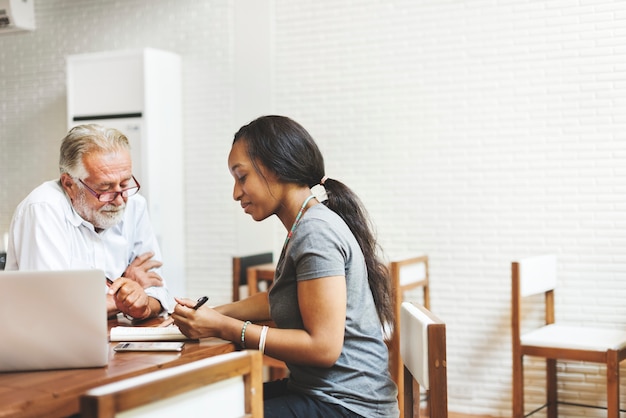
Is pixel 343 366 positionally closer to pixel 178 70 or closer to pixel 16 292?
pixel 16 292

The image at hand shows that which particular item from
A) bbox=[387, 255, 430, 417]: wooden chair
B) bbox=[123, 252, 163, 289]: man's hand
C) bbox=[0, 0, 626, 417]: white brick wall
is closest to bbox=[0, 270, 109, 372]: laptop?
bbox=[123, 252, 163, 289]: man's hand

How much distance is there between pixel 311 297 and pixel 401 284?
2454mm

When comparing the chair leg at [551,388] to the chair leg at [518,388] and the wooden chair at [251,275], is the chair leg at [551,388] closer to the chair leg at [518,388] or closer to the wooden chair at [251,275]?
the chair leg at [518,388]

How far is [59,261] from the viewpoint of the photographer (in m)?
2.68

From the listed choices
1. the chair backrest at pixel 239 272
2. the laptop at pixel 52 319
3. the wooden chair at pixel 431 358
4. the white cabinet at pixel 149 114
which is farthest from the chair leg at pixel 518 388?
the laptop at pixel 52 319

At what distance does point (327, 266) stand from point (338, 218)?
0.69 feet

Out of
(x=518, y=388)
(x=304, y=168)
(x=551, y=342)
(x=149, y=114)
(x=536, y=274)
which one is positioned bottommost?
(x=518, y=388)

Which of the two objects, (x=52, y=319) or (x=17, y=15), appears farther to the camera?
(x=17, y=15)

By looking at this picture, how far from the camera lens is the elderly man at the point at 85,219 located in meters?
2.68

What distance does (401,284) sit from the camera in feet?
14.1

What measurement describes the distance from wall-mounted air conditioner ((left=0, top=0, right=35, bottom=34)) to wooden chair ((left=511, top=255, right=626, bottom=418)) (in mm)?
4404

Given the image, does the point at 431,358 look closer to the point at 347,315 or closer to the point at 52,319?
the point at 347,315

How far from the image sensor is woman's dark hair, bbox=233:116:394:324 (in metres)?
2.14

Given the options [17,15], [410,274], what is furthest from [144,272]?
[17,15]
